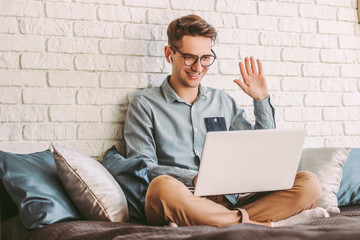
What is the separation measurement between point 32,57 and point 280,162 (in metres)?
1.38

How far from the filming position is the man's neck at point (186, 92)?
7.52 feet

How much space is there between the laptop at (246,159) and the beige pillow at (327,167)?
49cm

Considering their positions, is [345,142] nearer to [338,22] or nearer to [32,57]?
[338,22]

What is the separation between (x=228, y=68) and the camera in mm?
2523

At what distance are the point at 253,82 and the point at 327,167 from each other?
598mm

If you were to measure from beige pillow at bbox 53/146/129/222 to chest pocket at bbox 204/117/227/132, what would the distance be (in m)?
0.70

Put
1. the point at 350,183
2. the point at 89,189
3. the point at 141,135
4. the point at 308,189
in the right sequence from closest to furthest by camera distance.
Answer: the point at 89,189 → the point at 308,189 → the point at 141,135 → the point at 350,183

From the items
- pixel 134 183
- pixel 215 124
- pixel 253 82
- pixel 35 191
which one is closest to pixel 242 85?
pixel 253 82

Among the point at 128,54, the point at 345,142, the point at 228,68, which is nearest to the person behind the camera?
the point at 128,54

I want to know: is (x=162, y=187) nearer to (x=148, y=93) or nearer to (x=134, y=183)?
(x=134, y=183)

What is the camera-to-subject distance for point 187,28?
219 centimetres

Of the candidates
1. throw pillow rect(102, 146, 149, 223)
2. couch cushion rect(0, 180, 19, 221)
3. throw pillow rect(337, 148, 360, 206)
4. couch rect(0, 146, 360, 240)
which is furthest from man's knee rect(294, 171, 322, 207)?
couch cushion rect(0, 180, 19, 221)

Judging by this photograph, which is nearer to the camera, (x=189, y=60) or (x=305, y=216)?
(x=305, y=216)

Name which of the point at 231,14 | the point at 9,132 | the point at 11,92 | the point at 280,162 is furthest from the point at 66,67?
the point at 280,162
